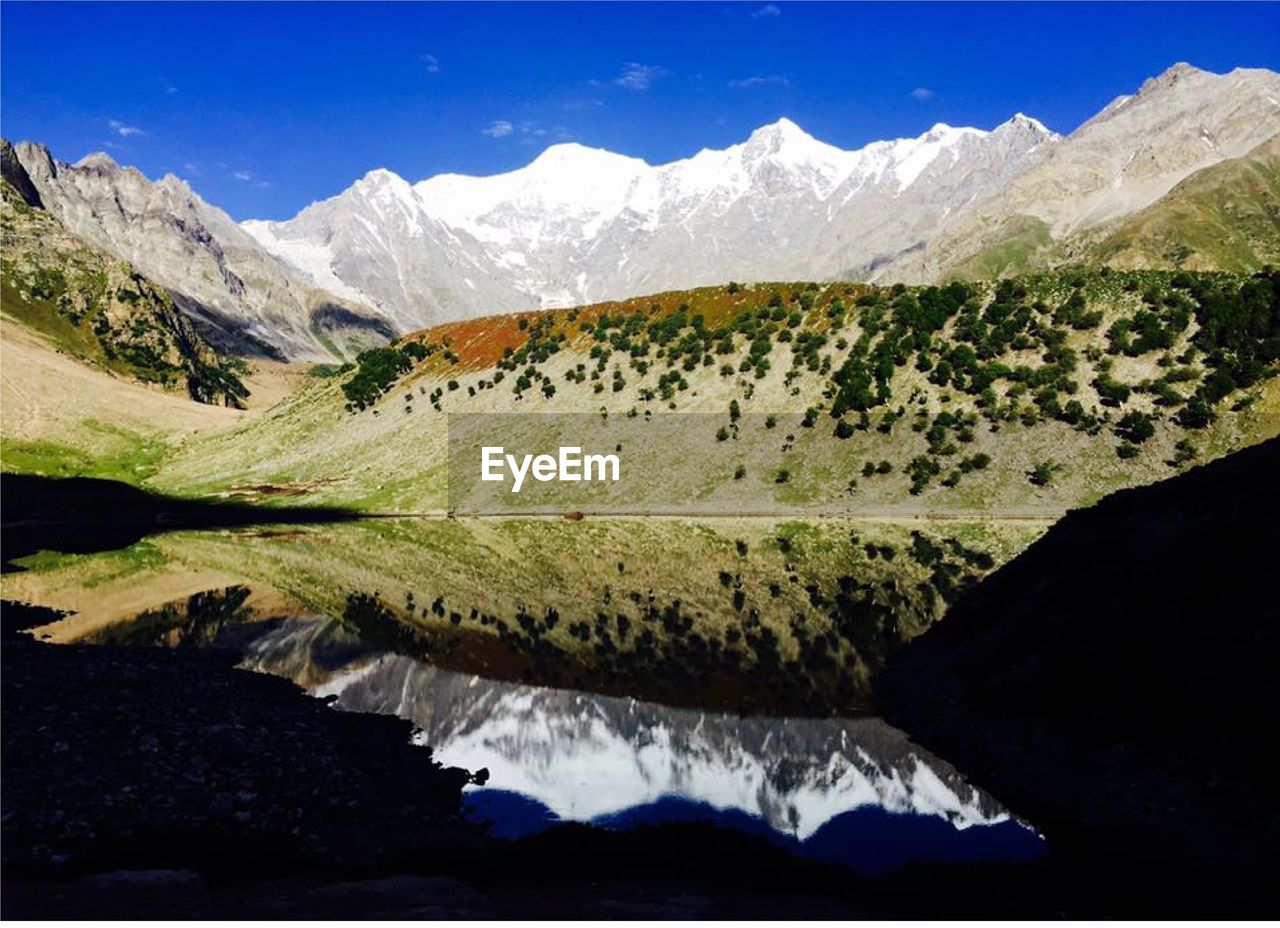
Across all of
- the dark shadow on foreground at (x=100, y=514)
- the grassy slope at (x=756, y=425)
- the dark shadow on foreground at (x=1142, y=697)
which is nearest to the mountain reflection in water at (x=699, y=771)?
the dark shadow on foreground at (x=1142, y=697)

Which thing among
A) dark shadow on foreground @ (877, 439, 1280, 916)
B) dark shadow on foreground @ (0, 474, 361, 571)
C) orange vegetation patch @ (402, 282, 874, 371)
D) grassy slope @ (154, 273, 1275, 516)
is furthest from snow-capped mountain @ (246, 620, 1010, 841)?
orange vegetation patch @ (402, 282, 874, 371)

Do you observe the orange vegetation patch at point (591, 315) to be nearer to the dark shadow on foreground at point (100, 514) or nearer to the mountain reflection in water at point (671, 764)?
the dark shadow on foreground at point (100, 514)

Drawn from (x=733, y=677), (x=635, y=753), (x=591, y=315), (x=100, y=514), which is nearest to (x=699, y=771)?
(x=635, y=753)

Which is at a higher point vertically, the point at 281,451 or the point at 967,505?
the point at 281,451

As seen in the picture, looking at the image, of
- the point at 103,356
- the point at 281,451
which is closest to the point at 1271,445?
the point at 281,451

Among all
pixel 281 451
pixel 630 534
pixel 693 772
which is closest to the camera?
pixel 693 772

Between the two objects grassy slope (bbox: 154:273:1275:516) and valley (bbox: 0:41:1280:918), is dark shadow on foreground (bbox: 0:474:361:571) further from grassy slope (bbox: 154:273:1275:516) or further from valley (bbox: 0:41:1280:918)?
grassy slope (bbox: 154:273:1275:516)

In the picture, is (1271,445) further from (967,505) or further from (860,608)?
(967,505)
